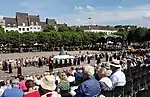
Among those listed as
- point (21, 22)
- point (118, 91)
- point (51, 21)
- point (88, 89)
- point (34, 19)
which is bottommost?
point (51, 21)

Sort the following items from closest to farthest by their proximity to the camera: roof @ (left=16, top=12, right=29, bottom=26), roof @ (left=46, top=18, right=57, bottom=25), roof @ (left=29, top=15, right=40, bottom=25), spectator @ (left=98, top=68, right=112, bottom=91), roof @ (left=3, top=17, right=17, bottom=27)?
1. spectator @ (left=98, top=68, right=112, bottom=91)
2. roof @ (left=3, top=17, right=17, bottom=27)
3. roof @ (left=16, top=12, right=29, bottom=26)
4. roof @ (left=29, top=15, right=40, bottom=25)
5. roof @ (left=46, top=18, right=57, bottom=25)

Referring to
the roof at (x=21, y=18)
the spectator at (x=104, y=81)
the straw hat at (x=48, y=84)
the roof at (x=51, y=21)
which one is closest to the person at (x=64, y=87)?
the spectator at (x=104, y=81)

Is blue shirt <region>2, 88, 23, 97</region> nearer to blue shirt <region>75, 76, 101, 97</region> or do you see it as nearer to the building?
blue shirt <region>75, 76, 101, 97</region>

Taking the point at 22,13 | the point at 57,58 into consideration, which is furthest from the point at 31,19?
the point at 57,58

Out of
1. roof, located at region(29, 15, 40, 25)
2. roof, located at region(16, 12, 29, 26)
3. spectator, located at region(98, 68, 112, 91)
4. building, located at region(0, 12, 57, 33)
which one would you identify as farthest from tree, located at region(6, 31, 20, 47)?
spectator, located at region(98, 68, 112, 91)

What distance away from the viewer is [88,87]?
6453mm

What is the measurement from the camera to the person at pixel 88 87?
6.35 metres

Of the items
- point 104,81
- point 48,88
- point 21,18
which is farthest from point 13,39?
point 48,88

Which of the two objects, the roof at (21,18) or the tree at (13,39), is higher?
the roof at (21,18)

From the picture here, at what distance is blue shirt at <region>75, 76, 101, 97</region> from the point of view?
6.34 metres

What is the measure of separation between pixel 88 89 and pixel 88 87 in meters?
0.04

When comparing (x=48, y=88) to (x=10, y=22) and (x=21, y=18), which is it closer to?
(x=10, y=22)

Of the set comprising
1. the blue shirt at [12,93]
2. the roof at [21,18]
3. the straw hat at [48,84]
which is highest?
the straw hat at [48,84]

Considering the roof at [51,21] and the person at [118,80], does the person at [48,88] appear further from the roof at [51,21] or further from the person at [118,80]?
the roof at [51,21]
